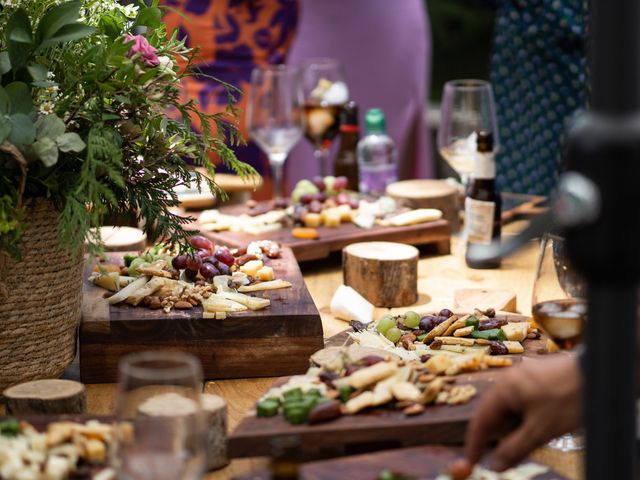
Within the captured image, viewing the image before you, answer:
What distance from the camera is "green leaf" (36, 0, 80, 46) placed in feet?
4.42

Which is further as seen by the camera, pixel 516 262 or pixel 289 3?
pixel 289 3

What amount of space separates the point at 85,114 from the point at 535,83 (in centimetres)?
254

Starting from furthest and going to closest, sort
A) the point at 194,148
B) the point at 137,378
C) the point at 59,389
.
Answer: the point at 194,148, the point at 59,389, the point at 137,378

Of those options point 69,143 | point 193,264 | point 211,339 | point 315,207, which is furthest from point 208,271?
point 315,207

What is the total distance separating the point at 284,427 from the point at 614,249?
56cm

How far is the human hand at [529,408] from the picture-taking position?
98 centimetres

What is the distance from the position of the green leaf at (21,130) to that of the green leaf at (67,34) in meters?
0.11

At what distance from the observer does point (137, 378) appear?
0.89 meters

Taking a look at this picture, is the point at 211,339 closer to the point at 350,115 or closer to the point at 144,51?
the point at 144,51

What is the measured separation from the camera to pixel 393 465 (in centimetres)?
104

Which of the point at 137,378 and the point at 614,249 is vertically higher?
the point at 614,249

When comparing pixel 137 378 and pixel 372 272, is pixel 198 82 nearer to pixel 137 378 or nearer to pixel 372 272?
pixel 372 272

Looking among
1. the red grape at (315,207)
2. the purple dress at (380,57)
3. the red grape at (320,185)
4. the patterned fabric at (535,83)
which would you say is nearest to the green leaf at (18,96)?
the red grape at (315,207)

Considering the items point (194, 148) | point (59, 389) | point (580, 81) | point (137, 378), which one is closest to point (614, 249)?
point (137, 378)
